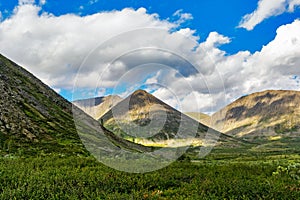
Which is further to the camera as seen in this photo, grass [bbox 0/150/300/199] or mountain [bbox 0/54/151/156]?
mountain [bbox 0/54/151/156]

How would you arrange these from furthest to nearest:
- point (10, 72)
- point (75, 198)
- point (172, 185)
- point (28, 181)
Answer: point (10, 72) < point (172, 185) < point (28, 181) < point (75, 198)

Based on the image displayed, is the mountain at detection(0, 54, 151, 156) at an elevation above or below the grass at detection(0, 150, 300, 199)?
above

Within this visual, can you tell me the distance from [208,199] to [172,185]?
4838 millimetres

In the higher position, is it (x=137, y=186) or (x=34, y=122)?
(x=34, y=122)

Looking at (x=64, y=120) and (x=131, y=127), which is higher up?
(x=64, y=120)

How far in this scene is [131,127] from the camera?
23078 mm

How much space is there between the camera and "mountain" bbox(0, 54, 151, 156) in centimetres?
9344

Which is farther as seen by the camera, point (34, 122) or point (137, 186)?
point (34, 122)

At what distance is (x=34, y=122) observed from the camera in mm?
121375

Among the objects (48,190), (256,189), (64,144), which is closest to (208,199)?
(256,189)

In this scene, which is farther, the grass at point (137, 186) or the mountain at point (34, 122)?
the mountain at point (34, 122)

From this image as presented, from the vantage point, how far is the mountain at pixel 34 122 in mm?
93438

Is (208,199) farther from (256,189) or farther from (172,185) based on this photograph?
(172,185)

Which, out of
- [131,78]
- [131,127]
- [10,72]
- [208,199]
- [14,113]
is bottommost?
[208,199]
